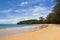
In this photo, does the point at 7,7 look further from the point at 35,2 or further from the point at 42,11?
the point at 42,11

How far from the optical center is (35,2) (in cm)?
376

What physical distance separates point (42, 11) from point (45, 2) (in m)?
0.33

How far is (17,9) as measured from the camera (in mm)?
3729

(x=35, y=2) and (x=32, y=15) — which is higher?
(x=35, y=2)

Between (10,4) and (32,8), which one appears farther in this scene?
(32,8)

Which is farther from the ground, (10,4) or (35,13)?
(10,4)

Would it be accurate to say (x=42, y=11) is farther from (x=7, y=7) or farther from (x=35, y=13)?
(x=7, y=7)

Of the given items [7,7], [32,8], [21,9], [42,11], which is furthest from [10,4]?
[42,11]

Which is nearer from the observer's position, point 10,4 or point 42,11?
point 10,4

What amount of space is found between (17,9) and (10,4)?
301 millimetres

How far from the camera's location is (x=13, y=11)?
3.71 metres

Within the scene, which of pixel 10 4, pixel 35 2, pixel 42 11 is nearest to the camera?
pixel 10 4

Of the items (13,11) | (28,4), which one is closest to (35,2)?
(28,4)

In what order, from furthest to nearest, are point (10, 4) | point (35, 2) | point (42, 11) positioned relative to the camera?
1. point (42, 11)
2. point (35, 2)
3. point (10, 4)
